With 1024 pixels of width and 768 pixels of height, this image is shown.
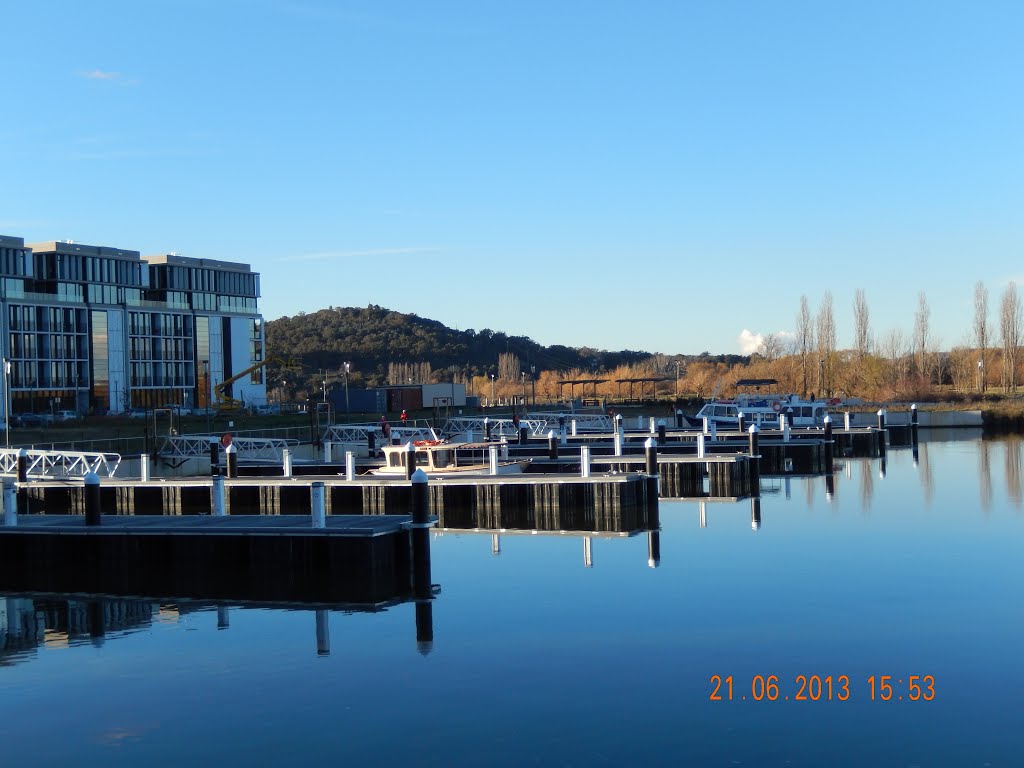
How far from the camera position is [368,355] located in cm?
18925

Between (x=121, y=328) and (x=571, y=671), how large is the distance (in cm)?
8833

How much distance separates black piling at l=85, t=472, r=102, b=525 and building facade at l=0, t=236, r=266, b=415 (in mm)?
61166

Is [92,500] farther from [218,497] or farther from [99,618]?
[99,618]

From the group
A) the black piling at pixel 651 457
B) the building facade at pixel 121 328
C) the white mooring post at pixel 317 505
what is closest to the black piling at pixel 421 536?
the white mooring post at pixel 317 505

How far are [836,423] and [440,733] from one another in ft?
217

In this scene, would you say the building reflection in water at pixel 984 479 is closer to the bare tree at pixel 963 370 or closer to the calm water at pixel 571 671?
the calm water at pixel 571 671

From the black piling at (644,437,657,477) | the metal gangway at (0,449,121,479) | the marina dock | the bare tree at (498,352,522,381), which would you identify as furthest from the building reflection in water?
the bare tree at (498,352,522,381)

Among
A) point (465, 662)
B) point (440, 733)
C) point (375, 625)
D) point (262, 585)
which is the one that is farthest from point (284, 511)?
point (440, 733)

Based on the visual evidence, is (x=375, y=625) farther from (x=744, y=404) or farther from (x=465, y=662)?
(x=744, y=404)

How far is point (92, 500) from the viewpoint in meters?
23.8

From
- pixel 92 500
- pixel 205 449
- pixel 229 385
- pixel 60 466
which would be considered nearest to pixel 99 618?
pixel 92 500
